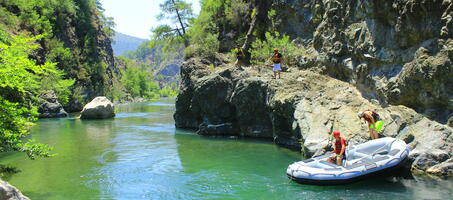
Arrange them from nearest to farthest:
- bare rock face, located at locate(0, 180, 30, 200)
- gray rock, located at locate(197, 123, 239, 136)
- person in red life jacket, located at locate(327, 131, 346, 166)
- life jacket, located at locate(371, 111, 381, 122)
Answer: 1. bare rock face, located at locate(0, 180, 30, 200)
2. person in red life jacket, located at locate(327, 131, 346, 166)
3. life jacket, located at locate(371, 111, 381, 122)
4. gray rock, located at locate(197, 123, 239, 136)

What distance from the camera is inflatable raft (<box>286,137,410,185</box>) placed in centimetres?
1112

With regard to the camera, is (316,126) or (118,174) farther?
(316,126)

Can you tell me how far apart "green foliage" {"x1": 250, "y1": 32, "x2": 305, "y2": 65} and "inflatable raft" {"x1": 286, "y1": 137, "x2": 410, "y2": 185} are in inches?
481

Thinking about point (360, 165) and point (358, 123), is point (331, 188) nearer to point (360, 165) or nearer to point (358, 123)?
point (360, 165)

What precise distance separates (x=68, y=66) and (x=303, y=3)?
41.1 m

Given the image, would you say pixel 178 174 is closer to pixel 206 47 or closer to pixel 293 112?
pixel 293 112

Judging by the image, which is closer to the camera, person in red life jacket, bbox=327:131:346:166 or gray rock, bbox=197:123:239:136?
person in red life jacket, bbox=327:131:346:166

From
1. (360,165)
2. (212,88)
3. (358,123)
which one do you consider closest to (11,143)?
(360,165)

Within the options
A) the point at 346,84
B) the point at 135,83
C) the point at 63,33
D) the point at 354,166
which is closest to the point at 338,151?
the point at 354,166

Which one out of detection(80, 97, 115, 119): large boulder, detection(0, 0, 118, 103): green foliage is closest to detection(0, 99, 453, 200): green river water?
detection(80, 97, 115, 119): large boulder

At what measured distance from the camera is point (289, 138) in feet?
61.5

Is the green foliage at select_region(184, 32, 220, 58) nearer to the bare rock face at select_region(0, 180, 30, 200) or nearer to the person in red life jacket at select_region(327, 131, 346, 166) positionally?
the person in red life jacket at select_region(327, 131, 346, 166)

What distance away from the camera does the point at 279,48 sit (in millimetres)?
24109

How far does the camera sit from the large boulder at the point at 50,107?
125 feet
